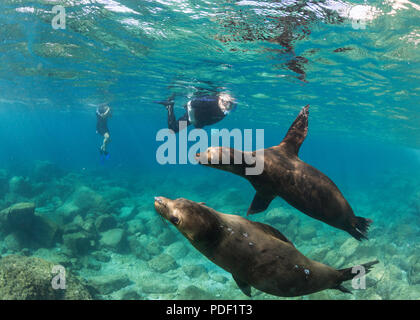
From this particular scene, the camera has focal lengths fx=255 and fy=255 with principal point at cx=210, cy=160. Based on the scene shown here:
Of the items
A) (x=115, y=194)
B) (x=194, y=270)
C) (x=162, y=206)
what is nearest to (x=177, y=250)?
(x=194, y=270)

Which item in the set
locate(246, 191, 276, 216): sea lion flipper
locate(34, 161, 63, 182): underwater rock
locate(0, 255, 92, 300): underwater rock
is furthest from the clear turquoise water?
locate(246, 191, 276, 216): sea lion flipper

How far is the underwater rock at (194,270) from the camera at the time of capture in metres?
10.8

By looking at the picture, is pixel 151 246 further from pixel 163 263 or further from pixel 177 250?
pixel 163 263

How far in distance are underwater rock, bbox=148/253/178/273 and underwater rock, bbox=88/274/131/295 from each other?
1.55 metres

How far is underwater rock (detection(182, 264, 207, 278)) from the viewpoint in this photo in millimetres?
10828

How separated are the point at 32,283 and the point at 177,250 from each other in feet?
24.2

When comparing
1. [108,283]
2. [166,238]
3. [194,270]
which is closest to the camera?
[108,283]

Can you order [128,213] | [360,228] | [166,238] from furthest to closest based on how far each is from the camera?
[128,213], [166,238], [360,228]

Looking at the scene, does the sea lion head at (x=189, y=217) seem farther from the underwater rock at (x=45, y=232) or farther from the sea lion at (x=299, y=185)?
the underwater rock at (x=45, y=232)

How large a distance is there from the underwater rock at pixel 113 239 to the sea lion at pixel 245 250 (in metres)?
11.9

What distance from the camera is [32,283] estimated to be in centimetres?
649

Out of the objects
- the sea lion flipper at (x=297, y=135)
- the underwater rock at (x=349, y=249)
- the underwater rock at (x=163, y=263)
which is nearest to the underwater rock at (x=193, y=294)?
the underwater rock at (x=163, y=263)
